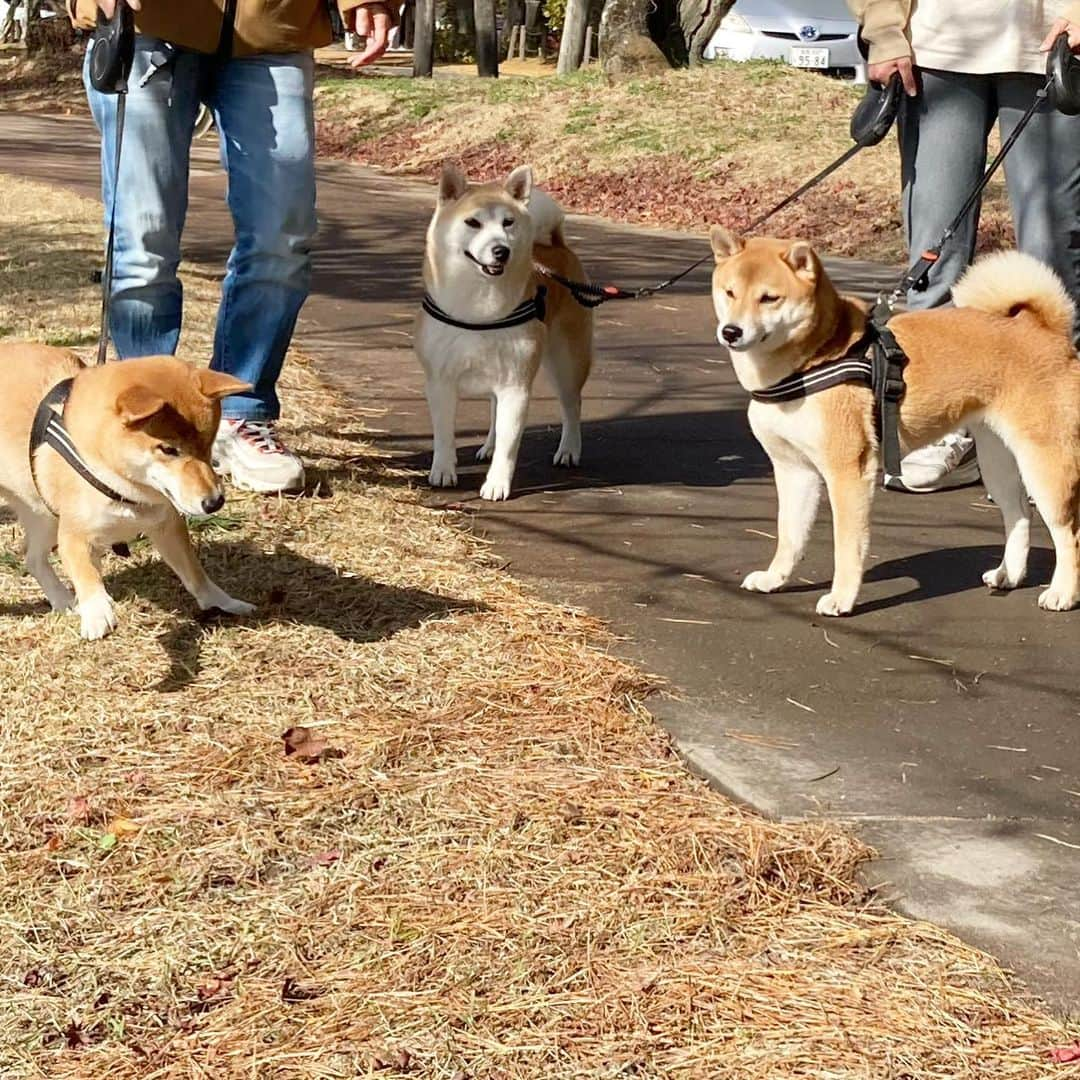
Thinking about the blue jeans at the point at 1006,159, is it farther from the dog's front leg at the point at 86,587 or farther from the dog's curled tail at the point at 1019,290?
the dog's front leg at the point at 86,587

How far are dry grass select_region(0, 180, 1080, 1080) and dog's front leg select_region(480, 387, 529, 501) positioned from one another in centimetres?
114

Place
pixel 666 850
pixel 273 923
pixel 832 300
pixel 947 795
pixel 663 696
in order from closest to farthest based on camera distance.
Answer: pixel 273 923 < pixel 666 850 < pixel 947 795 < pixel 663 696 < pixel 832 300

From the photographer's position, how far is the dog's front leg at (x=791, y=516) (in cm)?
431

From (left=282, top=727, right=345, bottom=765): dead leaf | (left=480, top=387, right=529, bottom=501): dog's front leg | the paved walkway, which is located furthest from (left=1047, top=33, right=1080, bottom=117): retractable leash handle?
(left=282, top=727, right=345, bottom=765): dead leaf

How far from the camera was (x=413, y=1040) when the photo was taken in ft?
7.51

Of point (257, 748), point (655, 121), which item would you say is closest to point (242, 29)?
point (257, 748)

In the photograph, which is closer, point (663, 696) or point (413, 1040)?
point (413, 1040)

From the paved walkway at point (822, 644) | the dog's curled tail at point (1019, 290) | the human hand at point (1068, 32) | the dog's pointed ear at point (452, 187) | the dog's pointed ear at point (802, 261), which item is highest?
the human hand at point (1068, 32)

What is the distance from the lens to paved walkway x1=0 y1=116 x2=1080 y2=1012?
2.91m

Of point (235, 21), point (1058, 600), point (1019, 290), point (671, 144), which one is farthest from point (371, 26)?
point (671, 144)

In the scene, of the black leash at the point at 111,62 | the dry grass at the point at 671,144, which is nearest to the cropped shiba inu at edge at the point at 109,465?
the black leash at the point at 111,62

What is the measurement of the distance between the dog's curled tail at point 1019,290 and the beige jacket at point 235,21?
2001mm

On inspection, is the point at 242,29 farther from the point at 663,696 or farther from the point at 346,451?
the point at 663,696

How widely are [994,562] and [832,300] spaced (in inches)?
43.6
